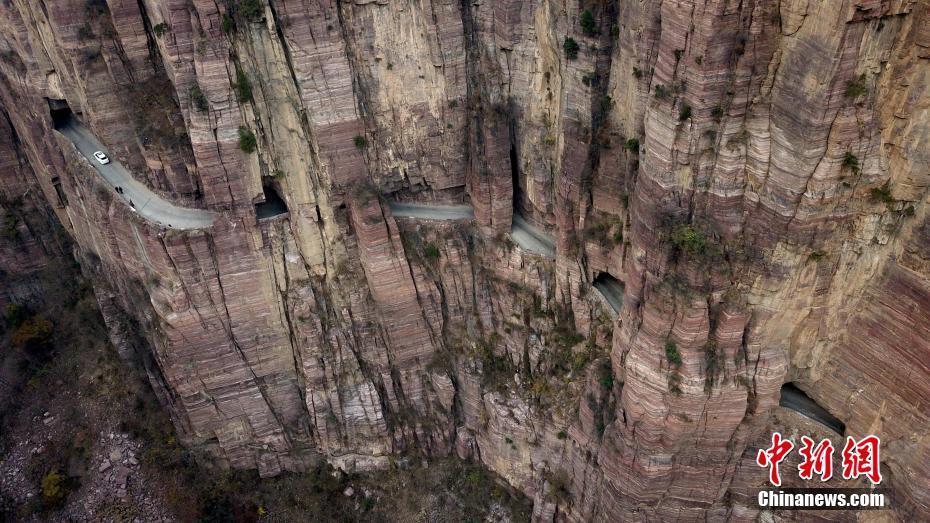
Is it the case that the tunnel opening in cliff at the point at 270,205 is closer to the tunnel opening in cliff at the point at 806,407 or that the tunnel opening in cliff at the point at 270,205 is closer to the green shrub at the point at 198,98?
the green shrub at the point at 198,98

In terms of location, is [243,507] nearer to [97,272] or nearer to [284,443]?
[284,443]

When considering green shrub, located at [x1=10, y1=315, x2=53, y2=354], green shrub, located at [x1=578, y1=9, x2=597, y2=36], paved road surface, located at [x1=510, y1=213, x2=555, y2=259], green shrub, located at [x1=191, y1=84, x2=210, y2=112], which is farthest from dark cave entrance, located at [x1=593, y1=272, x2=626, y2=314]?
green shrub, located at [x1=10, y1=315, x2=53, y2=354]

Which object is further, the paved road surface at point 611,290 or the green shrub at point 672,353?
the paved road surface at point 611,290

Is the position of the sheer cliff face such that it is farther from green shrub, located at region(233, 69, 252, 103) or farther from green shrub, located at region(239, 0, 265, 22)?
green shrub, located at region(233, 69, 252, 103)

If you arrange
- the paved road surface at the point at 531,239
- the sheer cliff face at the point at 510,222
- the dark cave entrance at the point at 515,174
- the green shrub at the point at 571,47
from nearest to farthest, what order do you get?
1. the sheer cliff face at the point at 510,222
2. the green shrub at the point at 571,47
3. the dark cave entrance at the point at 515,174
4. the paved road surface at the point at 531,239

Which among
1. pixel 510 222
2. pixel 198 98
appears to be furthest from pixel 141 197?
pixel 510 222

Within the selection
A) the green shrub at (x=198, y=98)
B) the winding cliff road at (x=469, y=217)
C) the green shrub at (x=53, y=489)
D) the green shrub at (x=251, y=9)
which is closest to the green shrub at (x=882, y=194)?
the winding cliff road at (x=469, y=217)
